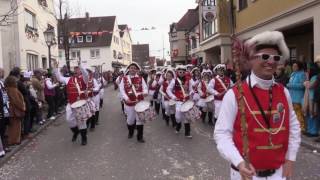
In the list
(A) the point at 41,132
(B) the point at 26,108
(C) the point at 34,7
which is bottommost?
(A) the point at 41,132

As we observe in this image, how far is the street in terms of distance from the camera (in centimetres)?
768

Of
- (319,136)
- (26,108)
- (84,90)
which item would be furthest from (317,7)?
(26,108)

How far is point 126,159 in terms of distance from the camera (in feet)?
29.4

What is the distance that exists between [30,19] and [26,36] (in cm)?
188

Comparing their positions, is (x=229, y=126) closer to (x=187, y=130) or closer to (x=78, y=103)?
(x=78, y=103)

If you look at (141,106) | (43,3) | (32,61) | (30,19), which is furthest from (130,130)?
(43,3)

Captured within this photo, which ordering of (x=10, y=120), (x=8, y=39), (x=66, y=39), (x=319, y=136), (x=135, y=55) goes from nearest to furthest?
1. (x=319, y=136)
2. (x=10, y=120)
3. (x=8, y=39)
4. (x=66, y=39)
5. (x=135, y=55)

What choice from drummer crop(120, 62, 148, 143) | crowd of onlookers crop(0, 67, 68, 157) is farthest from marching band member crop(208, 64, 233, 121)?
crowd of onlookers crop(0, 67, 68, 157)

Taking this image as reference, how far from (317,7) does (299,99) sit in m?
3.33

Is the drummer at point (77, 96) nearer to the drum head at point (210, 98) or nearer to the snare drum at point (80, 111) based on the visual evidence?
the snare drum at point (80, 111)

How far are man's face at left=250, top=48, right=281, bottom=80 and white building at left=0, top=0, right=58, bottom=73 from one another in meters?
15.5

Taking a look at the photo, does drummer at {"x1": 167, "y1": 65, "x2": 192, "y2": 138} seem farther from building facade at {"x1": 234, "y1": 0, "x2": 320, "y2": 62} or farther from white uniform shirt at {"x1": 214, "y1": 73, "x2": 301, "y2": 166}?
white uniform shirt at {"x1": 214, "y1": 73, "x2": 301, "y2": 166}

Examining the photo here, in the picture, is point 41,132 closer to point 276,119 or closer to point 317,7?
point 317,7

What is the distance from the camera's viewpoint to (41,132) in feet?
44.6
